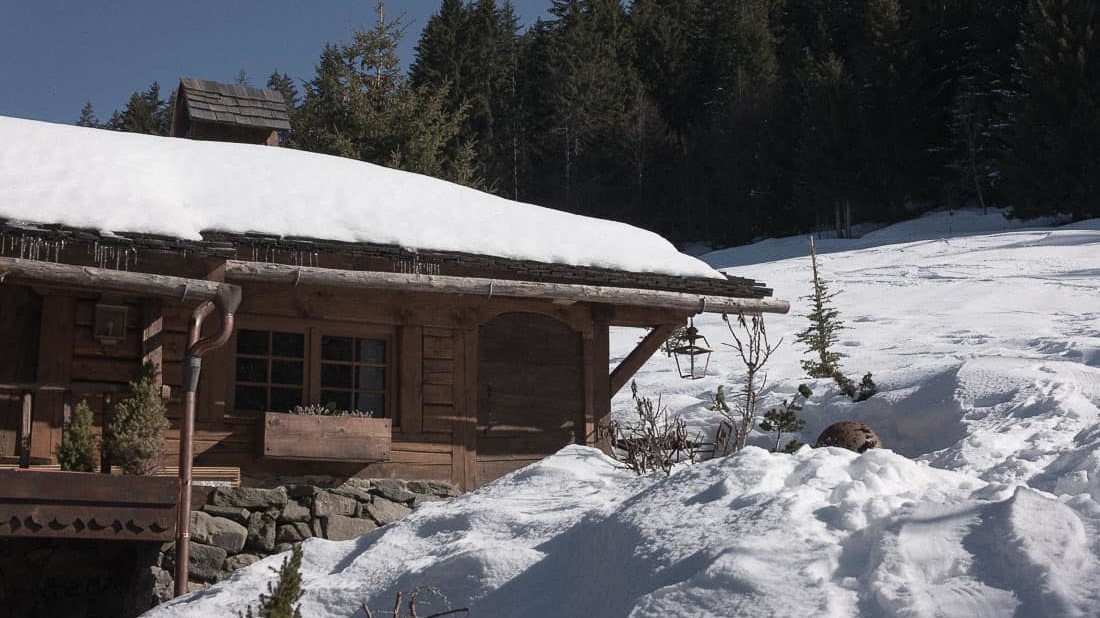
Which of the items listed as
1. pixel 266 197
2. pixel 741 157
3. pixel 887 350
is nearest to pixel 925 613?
pixel 266 197

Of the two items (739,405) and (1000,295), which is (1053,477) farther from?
(1000,295)

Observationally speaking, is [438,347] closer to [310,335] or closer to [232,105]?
[310,335]

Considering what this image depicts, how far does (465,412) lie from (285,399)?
1.80m

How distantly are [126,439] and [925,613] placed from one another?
6.59 metres

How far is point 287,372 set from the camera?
37.0ft

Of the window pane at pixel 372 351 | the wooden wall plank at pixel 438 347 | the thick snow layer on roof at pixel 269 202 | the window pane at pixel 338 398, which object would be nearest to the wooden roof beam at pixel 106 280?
the thick snow layer on roof at pixel 269 202

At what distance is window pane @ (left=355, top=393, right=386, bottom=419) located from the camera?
1155 cm

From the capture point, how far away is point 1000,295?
22.9 m

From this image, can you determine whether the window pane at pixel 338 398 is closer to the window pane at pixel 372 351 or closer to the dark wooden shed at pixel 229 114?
the window pane at pixel 372 351

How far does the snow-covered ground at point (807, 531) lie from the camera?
5324 mm

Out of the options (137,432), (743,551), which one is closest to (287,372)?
(137,432)

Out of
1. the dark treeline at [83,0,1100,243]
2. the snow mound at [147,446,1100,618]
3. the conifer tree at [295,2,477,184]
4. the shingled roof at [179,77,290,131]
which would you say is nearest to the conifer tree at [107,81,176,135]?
the dark treeline at [83,0,1100,243]

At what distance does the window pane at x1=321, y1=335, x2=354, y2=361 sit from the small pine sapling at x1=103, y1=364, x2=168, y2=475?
210 cm

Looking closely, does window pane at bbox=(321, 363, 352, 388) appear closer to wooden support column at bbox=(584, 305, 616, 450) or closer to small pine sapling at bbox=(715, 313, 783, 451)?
wooden support column at bbox=(584, 305, 616, 450)
